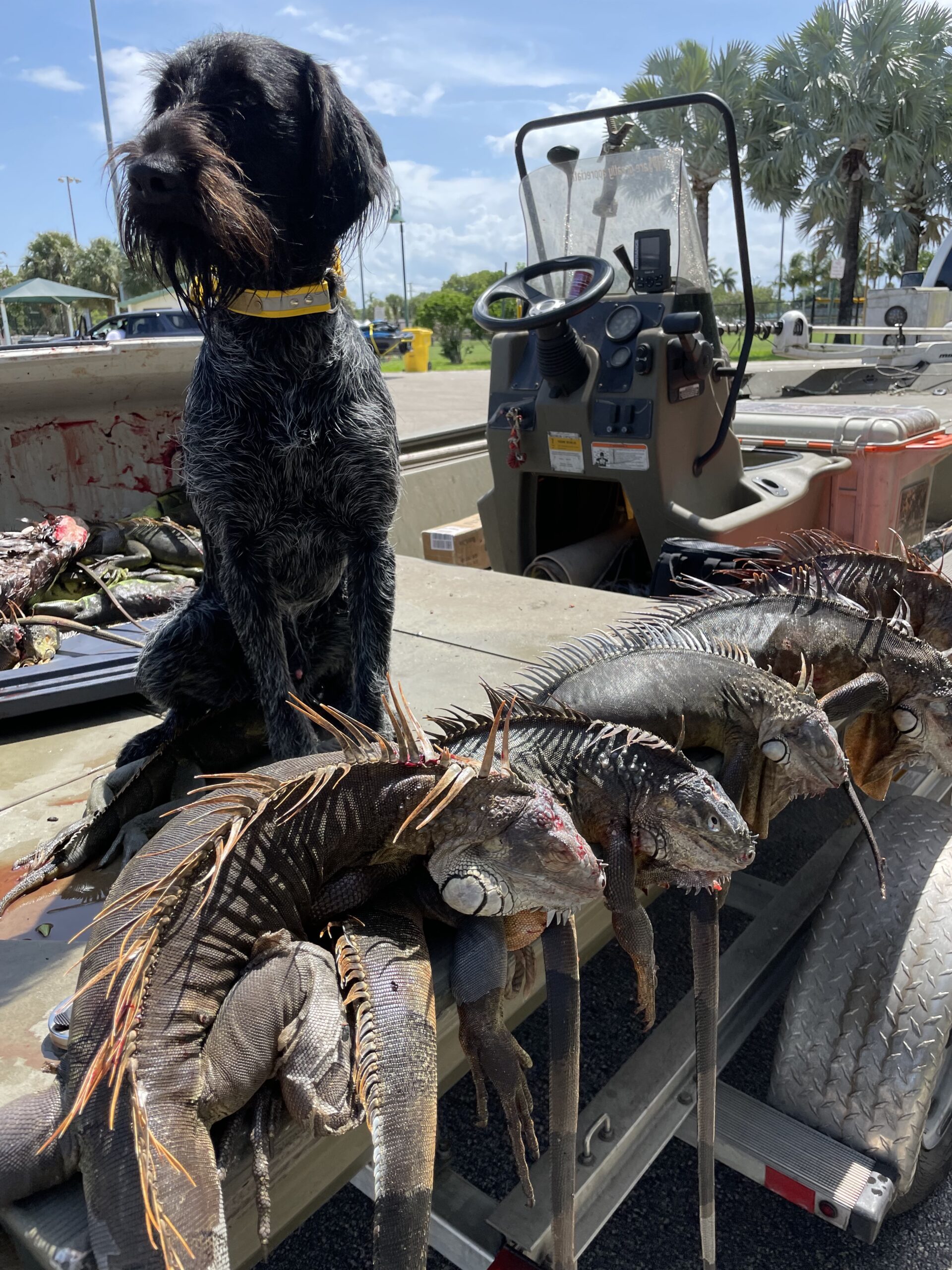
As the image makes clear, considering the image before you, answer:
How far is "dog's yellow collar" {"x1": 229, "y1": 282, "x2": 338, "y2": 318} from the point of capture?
5.58ft

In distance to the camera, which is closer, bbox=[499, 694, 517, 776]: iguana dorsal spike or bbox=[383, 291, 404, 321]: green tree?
bbox=[499, 694, 517, 776]: iguana dorsal spike

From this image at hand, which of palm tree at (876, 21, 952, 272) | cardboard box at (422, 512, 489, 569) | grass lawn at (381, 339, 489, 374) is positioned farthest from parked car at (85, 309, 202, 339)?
palm tree at (876, 21, 952, 272)

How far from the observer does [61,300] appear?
2544 cm

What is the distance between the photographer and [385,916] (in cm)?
132

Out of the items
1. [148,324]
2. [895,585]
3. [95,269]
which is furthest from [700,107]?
[95,269]

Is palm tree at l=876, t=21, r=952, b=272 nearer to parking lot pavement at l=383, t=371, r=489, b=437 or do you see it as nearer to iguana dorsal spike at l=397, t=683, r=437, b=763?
parking lot pavement at l=383, t=371, r=489, b=437

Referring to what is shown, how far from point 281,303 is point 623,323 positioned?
2439mm

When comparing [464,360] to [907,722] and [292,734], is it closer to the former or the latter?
[907,722]

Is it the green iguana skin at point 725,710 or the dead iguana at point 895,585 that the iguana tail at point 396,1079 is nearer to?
the green iguana skin at point 725,710

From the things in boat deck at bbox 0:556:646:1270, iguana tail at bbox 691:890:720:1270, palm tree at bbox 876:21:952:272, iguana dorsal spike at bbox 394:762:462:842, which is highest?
palm tree at bbox 876:21:952:272

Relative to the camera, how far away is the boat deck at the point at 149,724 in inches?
42.4

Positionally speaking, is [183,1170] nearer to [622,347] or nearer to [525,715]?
[525,715]

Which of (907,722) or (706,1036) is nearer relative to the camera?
(706,1036)

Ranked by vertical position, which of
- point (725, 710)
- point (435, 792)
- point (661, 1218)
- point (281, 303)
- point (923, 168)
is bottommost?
point (661, 1218)
